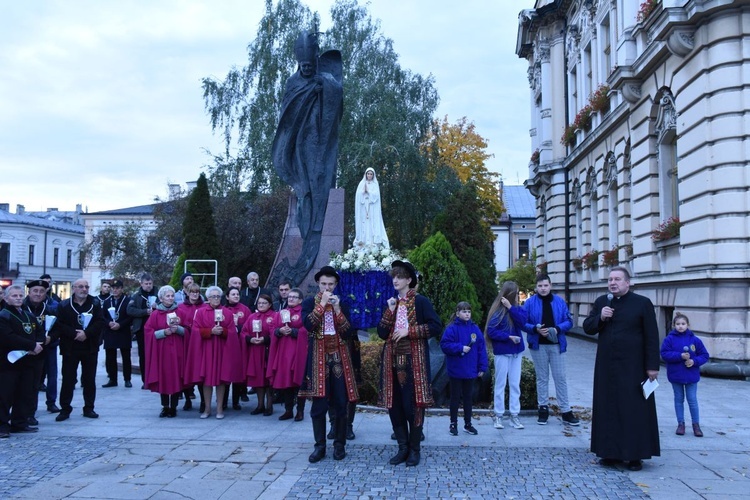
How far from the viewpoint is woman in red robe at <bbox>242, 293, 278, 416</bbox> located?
935 cm

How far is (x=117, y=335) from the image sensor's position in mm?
12133

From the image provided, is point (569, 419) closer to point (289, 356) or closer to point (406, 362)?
point (406, 362)

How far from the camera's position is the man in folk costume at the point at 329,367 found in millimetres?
6871

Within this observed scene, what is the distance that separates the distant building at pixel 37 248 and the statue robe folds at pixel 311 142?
5754 centimetres

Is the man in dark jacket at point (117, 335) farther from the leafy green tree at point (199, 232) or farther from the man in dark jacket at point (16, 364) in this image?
the leafy green tree at point (199, 232)

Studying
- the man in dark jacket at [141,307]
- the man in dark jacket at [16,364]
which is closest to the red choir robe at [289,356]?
the man in dark jacket at [16,364]

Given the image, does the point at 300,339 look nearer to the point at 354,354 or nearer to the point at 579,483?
the point at 354,354

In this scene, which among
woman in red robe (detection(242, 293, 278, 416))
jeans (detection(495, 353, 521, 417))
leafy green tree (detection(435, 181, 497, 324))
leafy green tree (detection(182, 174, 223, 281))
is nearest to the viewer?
jeans (detection(495, 353, 521, 417))

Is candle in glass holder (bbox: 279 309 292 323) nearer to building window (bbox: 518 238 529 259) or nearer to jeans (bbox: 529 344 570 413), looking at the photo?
jeans (bbox: 529 344 570 413)

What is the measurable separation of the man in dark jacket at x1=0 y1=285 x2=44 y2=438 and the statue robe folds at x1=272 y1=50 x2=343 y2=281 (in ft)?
19.3

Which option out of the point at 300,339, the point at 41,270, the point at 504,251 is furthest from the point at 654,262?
the point at 41,270

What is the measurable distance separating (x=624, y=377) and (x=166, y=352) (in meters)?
5.88

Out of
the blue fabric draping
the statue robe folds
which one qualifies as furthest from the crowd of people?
the statue robe folds

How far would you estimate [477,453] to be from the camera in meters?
7.22
